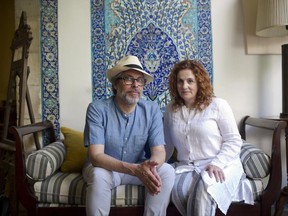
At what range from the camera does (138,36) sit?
2.54m

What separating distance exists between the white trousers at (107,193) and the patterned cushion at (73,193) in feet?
0.26

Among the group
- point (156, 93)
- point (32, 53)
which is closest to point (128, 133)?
point (156, 93)

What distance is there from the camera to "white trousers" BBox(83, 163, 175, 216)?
1571 mm

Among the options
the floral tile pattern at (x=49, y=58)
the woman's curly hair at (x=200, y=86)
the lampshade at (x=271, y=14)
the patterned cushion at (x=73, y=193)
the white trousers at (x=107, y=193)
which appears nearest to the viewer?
the white trousers at (x=107, y=193)

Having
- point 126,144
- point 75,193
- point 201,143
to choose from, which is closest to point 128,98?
point 126,144

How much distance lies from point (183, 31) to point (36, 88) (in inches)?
54.6

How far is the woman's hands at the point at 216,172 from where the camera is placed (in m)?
1.67

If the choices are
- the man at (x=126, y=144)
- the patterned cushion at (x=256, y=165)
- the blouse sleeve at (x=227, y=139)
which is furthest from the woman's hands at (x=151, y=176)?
the patterned cushion at (x=256, y=165)

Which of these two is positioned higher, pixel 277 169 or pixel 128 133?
pixel 128 133

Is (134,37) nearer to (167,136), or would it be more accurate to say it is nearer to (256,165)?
(167,136)

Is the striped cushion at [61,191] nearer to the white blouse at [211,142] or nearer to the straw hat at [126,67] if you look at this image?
the white blouse at [211,142]

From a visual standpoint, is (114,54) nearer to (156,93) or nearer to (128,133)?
(156,93)

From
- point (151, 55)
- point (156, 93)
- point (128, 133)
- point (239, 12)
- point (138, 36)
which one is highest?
point (239, 12)

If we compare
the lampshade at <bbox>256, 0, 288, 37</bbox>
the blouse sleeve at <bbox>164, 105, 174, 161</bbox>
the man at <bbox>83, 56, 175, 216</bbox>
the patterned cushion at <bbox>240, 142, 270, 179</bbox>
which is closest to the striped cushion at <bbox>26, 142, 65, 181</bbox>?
the man at <bbox>83, 56, 175, 216</bbox>
